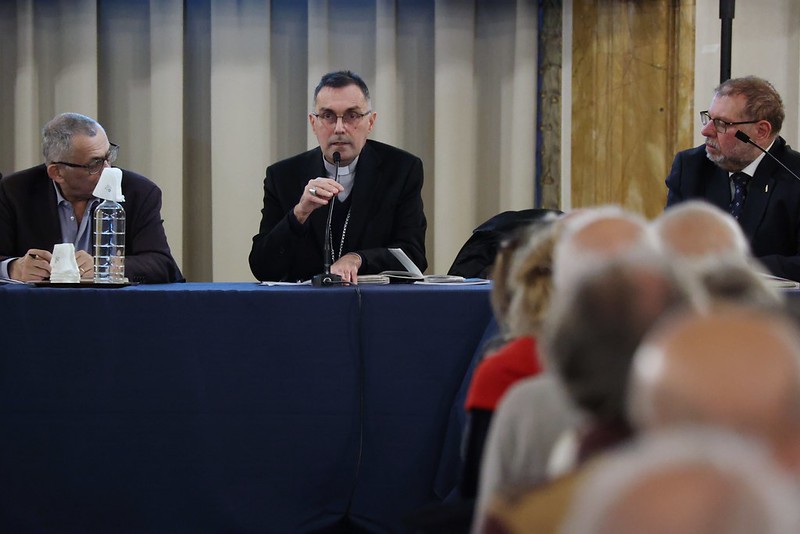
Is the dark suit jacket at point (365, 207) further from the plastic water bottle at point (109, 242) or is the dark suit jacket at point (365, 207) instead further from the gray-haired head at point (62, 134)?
the gray-haired head at point (62, 134)

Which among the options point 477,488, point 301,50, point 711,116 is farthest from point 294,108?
point 477,488

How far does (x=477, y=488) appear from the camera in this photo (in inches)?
45.8

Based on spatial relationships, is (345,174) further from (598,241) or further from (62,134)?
(598,241)

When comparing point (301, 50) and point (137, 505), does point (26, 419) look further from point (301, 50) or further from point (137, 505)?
point (301, 50)

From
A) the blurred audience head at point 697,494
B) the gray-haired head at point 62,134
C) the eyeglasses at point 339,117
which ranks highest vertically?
the eyeglasses at point 339,117

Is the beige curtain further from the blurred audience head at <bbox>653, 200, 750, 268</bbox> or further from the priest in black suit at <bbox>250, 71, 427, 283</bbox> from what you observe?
the blurred audience head at <bbox>653, 200, 750, 268</bbox>

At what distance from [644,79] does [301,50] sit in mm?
1485

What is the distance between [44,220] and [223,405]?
1.10 metres

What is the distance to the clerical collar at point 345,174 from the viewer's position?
10.8ft

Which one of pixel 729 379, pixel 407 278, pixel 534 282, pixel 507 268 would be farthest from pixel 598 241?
pixel 407 278

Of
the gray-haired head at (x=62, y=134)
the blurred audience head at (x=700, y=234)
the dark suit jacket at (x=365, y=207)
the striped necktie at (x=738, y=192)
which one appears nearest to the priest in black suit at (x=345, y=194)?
the dark suit jacket at (x=365, y=207)

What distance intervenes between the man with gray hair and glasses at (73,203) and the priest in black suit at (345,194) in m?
0.33

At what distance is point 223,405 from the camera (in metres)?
2.32

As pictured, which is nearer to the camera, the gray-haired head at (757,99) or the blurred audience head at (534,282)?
the blurred audience head at (534,282)
